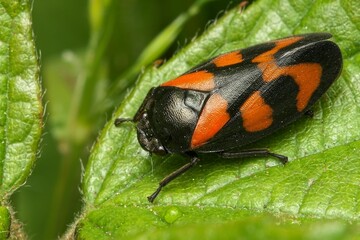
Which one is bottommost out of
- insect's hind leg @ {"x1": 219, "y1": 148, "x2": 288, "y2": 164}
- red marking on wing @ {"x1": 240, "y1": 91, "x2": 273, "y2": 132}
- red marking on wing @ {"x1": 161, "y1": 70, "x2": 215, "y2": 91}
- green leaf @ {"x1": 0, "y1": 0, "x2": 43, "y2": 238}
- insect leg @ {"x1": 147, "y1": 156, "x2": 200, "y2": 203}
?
insect's hind leg @ {"x1": 219, "y1": 148, "x2": 288, "y2": 164}

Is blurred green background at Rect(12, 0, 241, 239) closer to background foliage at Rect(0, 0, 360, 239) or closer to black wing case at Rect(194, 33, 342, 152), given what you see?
background foliage at Rect(0, 0, 360, 239)

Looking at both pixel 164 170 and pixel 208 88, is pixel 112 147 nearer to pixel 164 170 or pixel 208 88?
pixel 164 170

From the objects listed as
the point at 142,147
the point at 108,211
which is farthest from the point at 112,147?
the point at 108,211

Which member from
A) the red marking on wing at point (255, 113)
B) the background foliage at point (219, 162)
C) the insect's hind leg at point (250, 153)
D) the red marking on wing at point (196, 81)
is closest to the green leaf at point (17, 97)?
the background foliage at point (219, 162)

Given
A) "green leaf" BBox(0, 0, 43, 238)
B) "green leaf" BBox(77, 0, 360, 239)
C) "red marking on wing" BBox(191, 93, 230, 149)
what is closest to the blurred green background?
"green leaf" BBox(77, 0, 360, 239)

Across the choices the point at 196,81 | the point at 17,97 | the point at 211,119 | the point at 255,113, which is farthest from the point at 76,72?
the point at 255,113

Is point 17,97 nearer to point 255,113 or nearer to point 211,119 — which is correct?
point 211,119
